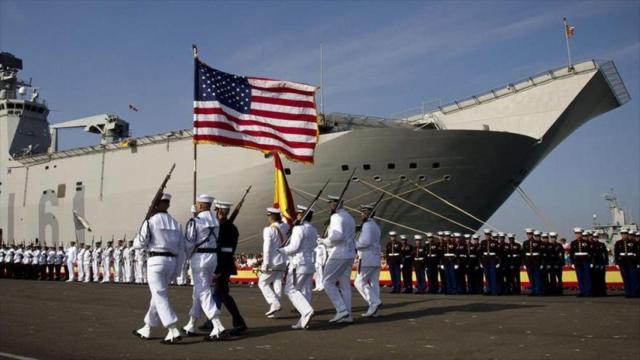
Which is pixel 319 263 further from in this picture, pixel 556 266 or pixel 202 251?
pixel 202 251

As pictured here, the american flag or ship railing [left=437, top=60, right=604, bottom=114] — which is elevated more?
ship railing [left=437, top=60, right=604, bottom=114]

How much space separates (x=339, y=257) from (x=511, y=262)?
23.0ft

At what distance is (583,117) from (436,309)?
19.5 meters

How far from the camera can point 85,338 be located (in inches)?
247

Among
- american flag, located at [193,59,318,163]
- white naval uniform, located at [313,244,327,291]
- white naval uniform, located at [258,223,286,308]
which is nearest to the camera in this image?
white naval uniform, located at [258,223,286,308]

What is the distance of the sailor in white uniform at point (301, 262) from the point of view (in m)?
7.12

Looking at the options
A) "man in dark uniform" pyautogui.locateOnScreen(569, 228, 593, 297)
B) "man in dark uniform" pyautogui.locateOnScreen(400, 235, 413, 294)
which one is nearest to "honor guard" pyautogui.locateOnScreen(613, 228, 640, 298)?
"man in dark uniform" pyautogui.locateOnScreen(569, 228, 593, 297)

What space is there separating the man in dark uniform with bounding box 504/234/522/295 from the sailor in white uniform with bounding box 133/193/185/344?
9145mm

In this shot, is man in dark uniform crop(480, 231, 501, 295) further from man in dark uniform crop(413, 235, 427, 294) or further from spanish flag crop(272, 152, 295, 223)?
spanish flag crop(272, 152, 295, 223)

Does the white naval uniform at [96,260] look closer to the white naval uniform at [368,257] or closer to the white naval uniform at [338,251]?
the white naval uniform at [368,257]

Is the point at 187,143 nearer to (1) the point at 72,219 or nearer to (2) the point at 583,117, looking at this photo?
(1) the point at 72,219

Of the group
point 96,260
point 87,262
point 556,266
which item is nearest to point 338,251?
point 556,266

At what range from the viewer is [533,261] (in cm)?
1277

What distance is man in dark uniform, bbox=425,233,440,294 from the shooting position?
13969 mm
